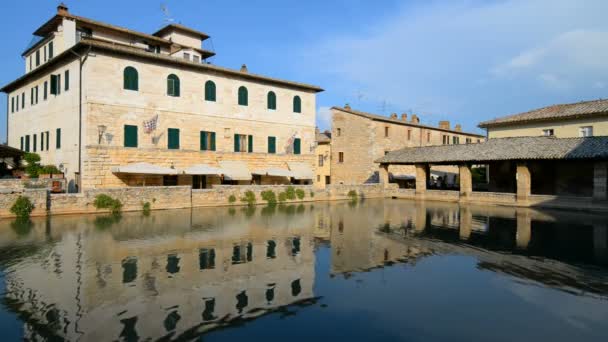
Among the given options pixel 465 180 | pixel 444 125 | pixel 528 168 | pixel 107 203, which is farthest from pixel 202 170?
pixel 444 125

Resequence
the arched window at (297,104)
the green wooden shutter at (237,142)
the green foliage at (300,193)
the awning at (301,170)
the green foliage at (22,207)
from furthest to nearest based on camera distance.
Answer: the arched window at (297,104), the awning at (301,170), the green wooden shutter at (237,142), the green foliage at (300,193), the green foliage at (22,207)

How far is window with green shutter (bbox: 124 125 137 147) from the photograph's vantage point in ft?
69.0

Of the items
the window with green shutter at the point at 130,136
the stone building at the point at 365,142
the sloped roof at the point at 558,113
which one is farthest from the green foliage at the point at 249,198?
the sloped roof at the point at 558,113

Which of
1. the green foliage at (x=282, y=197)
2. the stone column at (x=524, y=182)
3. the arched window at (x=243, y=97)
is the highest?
the arched window at (x=243, y=97)

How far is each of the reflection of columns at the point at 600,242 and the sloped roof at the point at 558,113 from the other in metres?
13.9

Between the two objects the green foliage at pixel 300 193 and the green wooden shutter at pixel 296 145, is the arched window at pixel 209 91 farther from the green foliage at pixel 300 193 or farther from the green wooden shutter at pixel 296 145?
the green foliage at pixel 300 193

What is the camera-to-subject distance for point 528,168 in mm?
23188

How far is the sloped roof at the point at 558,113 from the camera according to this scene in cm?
2591

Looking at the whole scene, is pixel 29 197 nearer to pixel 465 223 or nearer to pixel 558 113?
pixel 465 223

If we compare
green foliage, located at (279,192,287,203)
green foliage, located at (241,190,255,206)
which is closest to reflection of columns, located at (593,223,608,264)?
green foliage, located at (279,192,287,203)

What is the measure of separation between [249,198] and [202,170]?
321 centimetres

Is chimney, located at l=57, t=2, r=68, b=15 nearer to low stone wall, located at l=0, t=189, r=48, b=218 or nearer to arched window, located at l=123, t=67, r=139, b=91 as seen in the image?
arched window, located at l=123, t=67, r=139, b=91

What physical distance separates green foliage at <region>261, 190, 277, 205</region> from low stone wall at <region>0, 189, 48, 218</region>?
11.2 m

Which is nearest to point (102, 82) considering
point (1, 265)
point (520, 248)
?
point (1, 265)
